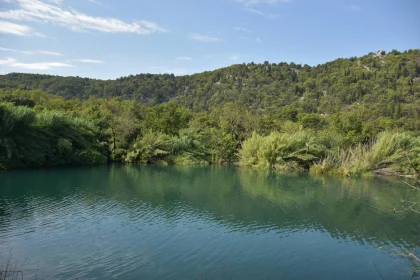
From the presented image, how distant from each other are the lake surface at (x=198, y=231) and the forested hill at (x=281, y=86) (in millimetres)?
49967

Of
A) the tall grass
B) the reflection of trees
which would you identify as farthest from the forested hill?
the reflection of trees

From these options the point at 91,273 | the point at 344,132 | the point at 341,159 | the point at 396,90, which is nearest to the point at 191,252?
the point at 91,273

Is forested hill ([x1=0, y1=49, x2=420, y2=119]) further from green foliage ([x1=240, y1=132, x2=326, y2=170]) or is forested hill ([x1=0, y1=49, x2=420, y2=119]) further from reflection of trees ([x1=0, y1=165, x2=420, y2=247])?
reflection of trees ([x1=0, y1=165, x2=420, y2=247])

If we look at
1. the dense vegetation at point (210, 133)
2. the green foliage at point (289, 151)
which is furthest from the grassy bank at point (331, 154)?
the dense vegetation at point (210, 133)

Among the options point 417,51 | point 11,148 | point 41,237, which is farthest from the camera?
point 417,51

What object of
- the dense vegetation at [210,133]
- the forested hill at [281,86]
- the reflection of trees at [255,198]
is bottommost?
the reflection of trees at [255,198]

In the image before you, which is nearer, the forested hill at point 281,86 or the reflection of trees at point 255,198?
the reflection of trees at point 255,198

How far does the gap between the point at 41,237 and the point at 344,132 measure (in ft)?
113

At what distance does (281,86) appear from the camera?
332 ft

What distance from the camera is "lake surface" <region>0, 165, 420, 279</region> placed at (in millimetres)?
9578

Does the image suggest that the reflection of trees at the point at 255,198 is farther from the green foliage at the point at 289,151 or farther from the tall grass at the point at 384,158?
the green foliage at the point at 289,151

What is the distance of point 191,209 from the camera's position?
54.4 ft

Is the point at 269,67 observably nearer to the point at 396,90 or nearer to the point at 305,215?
the point at 396,90

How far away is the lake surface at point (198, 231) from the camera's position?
958 cm
